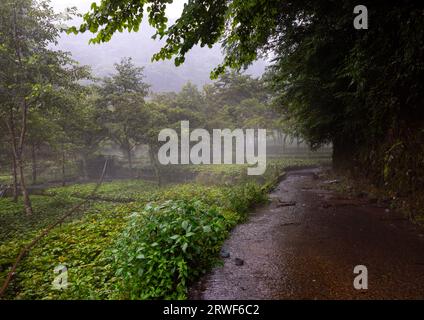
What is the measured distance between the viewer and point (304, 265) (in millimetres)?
5316

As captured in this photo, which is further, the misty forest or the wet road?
the misty forest

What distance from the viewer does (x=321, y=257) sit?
18.3 ft

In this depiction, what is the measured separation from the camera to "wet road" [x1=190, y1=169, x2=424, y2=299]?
14.4 feet

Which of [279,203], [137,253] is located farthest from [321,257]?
[279,203]

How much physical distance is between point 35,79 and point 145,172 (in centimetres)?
2160

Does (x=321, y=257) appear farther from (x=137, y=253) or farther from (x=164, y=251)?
(x=137, y=253)

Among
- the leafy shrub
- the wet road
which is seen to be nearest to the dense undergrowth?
the leafy shrub

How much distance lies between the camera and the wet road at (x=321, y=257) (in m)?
4.40

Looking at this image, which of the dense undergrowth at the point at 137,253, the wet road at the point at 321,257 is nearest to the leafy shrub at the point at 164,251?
the dense undergrowth at the point at 137,253

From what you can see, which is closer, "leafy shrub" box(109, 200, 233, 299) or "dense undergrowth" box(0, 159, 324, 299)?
"leafy shrub" box(109, 200, 233, 299)

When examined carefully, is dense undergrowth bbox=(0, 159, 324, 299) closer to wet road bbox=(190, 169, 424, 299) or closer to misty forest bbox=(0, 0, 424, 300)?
misty forest bbox=(0, 0, 424, 300)

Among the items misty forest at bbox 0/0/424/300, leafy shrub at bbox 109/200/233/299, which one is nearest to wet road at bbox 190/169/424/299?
misty forest at bbox 0/0/424/300

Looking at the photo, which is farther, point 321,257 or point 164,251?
point 321,257

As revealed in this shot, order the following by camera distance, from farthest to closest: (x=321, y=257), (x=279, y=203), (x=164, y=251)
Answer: (x=279, y=203)
(x=321, y=257)
(x=164, y=251)
